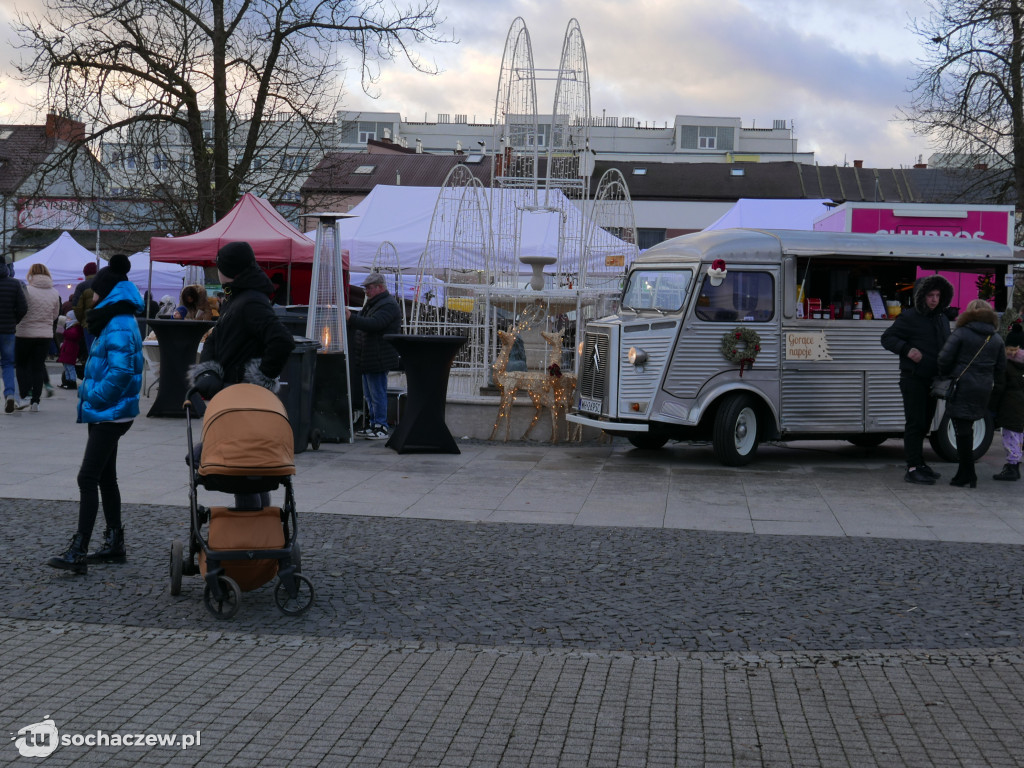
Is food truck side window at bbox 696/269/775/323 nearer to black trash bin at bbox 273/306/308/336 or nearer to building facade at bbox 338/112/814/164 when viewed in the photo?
black trash bin at bbox 273/306/308/336

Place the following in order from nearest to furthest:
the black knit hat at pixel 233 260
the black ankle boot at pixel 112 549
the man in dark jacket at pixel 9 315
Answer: the black knit hat at pixel 233 260 < the black ankle boot at pixel 112 549 < the man in dark jacket at pixel 9 315

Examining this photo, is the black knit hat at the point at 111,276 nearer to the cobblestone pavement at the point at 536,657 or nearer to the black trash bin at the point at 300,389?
the cobblestone pavement at the point at 536,657

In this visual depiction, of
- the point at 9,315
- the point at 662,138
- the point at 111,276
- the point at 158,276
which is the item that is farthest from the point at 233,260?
the point at 662,138

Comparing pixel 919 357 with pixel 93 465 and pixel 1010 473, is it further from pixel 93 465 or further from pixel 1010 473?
pixel 93 465

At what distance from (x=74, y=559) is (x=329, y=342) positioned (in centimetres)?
698

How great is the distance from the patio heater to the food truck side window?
416 cm

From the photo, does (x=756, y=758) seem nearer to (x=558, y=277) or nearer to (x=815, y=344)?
(x=815, y=344)

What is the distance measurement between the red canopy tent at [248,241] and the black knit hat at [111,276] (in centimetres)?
1129

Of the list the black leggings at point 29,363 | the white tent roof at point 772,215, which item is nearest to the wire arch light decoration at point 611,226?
the white tent roof at point 772,215

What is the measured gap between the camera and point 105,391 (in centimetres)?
681

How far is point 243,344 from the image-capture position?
6.44 m

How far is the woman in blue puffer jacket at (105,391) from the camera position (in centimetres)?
682

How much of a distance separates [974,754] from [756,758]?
824 mm

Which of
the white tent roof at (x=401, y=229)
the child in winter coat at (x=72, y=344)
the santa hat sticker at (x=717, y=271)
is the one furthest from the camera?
the white tent roof at (x=401, y=229)
